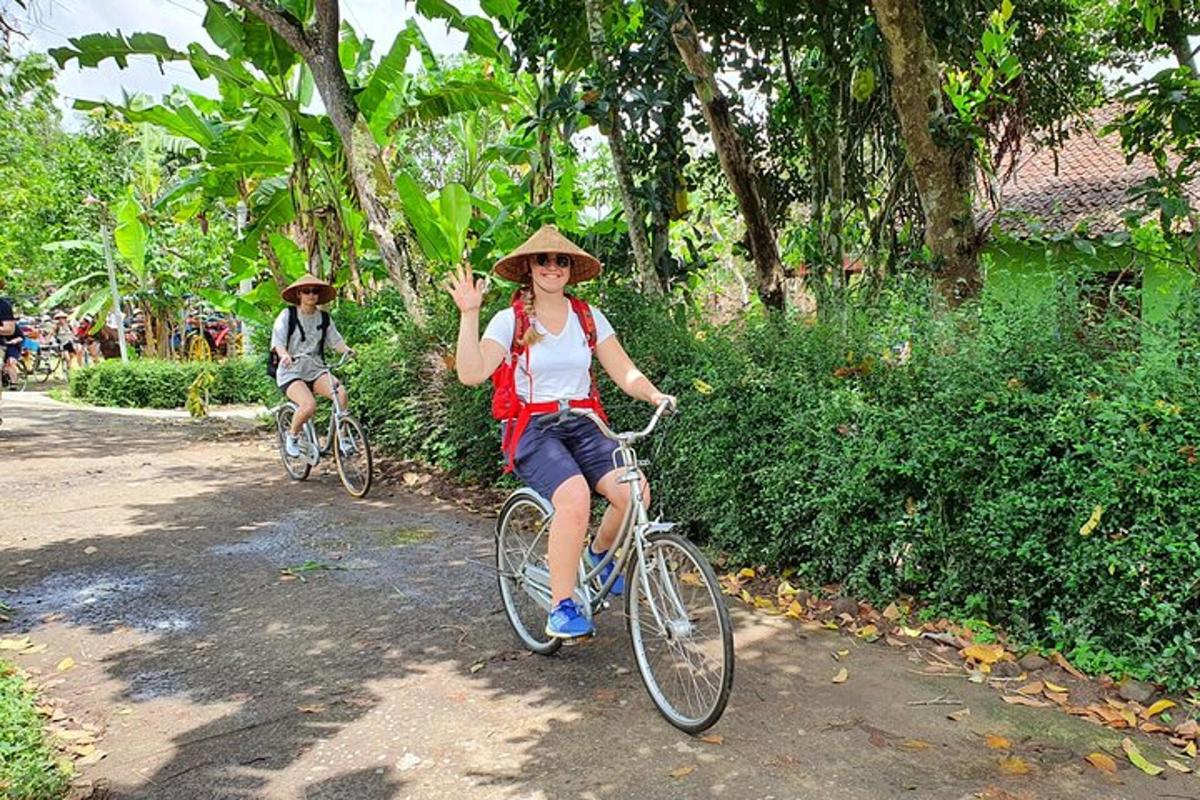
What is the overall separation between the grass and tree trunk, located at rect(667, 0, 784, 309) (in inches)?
213

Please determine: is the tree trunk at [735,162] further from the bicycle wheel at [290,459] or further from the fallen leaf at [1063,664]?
the bicycle wheel at [290,459]

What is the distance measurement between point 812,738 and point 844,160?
5.38 metres

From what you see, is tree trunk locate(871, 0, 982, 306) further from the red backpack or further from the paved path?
the red backpack

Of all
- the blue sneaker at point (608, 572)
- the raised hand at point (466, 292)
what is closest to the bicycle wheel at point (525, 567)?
the blue sneaker at point (608, 572)

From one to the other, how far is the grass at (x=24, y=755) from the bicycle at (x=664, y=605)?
6.26ft

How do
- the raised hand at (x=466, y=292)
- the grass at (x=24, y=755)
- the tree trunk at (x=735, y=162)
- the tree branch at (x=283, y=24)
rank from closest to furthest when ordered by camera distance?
the grass at (x=24, y=755) → the raised hand at (x=466, y=292) → the tree trunk at (x=735, y=162) → the tree branch at (x=283, y=24)

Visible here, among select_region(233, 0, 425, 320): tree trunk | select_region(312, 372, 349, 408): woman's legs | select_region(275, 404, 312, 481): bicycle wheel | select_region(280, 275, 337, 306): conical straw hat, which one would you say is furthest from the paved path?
select_region(233, 0, 425, 320): tree trunk

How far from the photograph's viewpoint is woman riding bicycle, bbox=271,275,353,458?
7.63m

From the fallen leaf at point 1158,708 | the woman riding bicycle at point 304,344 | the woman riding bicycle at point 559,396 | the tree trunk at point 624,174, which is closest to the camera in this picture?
the fallen leaf at point 1158,708

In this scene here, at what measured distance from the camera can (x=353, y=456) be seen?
7.68 meters

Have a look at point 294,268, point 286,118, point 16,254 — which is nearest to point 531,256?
point 286,118

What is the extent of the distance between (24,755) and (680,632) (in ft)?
7.70

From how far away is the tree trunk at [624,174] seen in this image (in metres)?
6.51

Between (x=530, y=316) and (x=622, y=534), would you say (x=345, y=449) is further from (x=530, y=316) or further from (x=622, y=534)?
(x=622, y=534)
